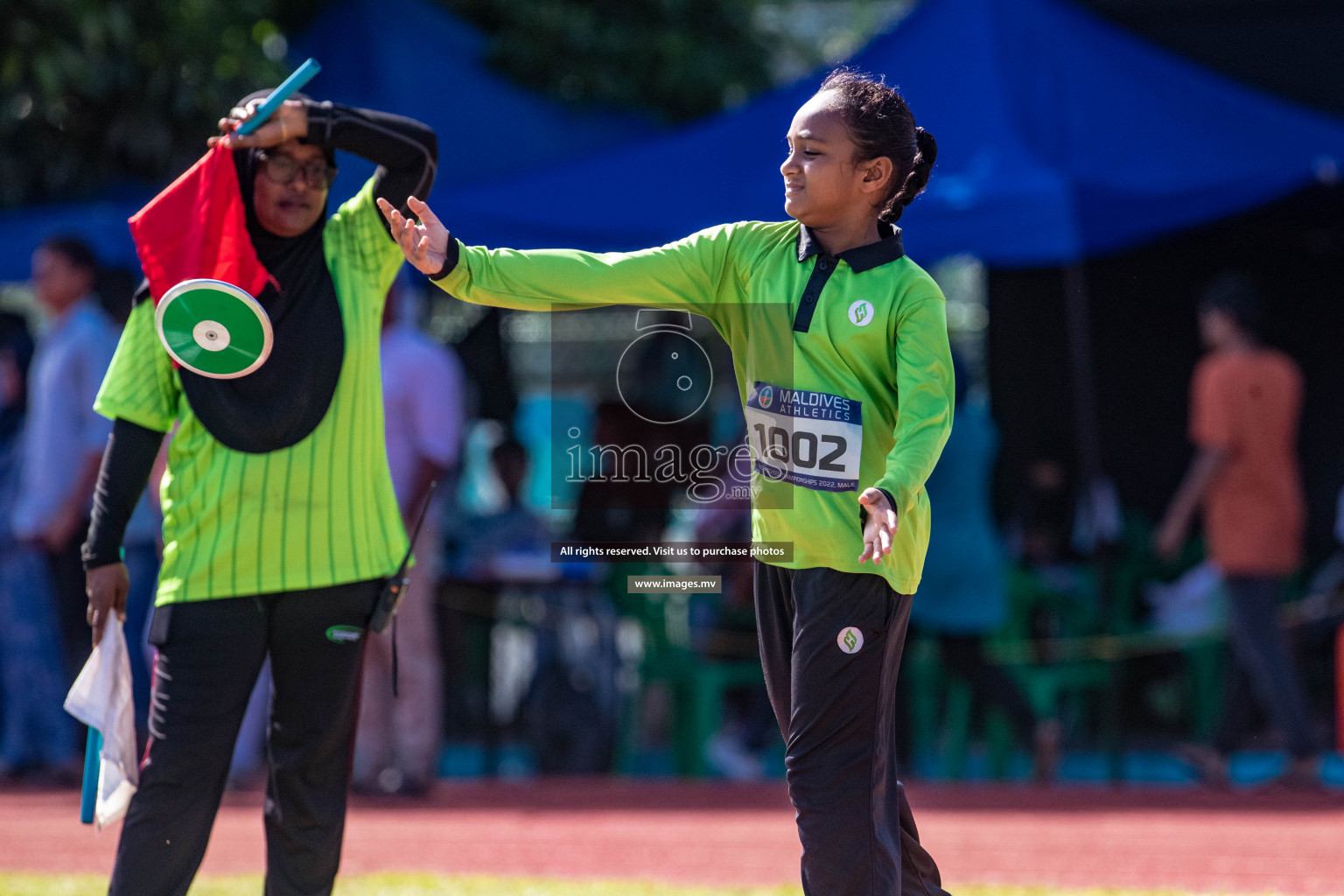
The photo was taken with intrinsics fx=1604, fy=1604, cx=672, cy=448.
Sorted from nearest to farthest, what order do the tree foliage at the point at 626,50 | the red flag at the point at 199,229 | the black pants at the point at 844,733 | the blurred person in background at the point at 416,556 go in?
the black pants at the point at 844,733, the red flag at the point at 199,229, the blurred person in background at the point at 416,556, the tree foliage at the point at 626,50

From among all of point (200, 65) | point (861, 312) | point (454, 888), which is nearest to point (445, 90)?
point (200, 65)

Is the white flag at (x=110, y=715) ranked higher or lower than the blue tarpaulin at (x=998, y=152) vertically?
lower

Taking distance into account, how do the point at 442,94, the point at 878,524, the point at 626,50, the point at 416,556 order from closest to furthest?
the point at 878,524, the point at 416,556, the point at 442,94, the point at 626,50

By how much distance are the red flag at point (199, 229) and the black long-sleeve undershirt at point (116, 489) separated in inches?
12.9

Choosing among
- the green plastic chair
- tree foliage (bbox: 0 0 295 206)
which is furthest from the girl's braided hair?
tree foliage (bbox: 0 0 295 206)

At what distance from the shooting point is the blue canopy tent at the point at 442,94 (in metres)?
9.83

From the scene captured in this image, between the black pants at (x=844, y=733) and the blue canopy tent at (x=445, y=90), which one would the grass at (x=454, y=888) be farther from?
the blue canopy tent at (x=445, y=90)

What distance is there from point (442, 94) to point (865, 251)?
24.7 feet

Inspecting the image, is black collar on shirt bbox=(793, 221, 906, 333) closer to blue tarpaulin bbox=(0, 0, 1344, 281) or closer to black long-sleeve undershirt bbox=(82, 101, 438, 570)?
black long-sleeve undershirt bbox=(82, 101, 438, 570)

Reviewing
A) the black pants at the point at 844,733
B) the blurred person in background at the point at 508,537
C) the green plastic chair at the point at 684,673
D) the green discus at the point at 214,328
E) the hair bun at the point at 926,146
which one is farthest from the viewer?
the blurred person in background at the point at 508,537

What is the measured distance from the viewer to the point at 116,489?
3582 mm

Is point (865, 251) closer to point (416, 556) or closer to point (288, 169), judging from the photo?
point (288, 169)

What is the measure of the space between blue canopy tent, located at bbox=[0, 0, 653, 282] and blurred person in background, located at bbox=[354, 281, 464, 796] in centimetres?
266

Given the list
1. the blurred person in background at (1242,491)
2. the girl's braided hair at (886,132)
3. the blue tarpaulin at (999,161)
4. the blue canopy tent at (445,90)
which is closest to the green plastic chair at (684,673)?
the blue tarpaulin at (999,161)
